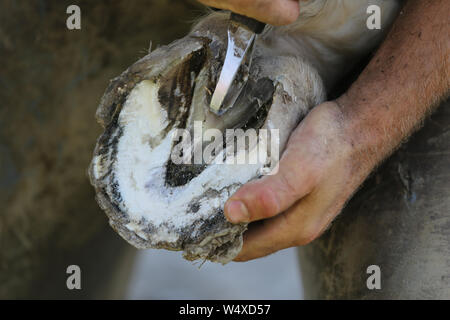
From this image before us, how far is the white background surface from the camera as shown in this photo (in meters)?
1.34

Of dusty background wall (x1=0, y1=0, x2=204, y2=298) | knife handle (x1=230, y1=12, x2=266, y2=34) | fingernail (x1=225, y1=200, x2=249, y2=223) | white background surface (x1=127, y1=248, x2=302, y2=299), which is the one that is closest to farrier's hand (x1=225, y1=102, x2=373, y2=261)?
fingernail (x1=225, y1=200, x2=249, y2=223)

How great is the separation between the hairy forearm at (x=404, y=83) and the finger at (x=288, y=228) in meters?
0.08

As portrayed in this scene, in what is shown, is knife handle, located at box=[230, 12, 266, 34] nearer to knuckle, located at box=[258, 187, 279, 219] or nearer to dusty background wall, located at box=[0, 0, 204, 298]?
knuckle, located at box=[258, 187, 279, 219]

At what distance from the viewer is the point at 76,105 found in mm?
950

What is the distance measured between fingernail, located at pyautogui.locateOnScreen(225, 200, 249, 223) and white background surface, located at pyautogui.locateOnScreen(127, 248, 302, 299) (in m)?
0.84

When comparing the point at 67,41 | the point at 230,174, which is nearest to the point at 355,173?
the point at 230,174

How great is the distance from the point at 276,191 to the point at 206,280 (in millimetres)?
878

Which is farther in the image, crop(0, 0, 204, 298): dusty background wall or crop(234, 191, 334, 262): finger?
crop(0, 0, 204, 298): dusty background wall

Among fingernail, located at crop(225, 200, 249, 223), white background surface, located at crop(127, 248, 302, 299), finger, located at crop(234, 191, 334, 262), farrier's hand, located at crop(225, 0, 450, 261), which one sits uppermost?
farrier's hand, located at crop(225, 0, 450, 261)

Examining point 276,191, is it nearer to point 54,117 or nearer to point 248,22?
point 248,22

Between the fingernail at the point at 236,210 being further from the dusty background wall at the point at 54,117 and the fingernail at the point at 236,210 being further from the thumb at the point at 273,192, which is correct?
the dusty background wall at the point at 54,117

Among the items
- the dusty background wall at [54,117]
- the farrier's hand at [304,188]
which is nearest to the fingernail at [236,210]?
the farrier's hand at [304,188]

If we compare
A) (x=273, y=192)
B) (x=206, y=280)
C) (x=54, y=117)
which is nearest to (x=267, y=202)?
(x=273, y=192)

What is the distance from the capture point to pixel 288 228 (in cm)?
60
